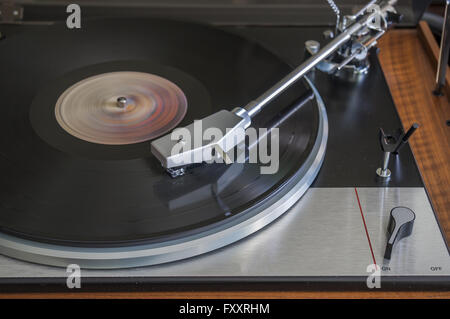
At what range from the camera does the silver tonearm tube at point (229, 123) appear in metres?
0.87

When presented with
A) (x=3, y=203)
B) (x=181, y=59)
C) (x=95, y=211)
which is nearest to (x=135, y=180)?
(x=95, y=211)

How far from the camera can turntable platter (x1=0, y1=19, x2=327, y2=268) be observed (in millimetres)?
808

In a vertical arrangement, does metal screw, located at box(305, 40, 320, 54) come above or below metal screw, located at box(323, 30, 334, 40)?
below

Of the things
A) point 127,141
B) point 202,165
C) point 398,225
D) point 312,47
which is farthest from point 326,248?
point 312,47

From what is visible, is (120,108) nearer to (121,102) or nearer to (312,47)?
(121,102)

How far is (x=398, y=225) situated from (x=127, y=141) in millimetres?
464

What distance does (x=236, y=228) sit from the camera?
83 cm

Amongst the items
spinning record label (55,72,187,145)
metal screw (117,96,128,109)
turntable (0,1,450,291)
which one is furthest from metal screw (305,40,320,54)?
metal screw (117,96,128,109)

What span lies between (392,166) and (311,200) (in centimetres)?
16

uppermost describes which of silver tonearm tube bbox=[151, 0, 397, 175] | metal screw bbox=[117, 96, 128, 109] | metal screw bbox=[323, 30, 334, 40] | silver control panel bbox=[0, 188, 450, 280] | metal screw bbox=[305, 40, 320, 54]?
metal screw bbox=[323, 30, 334, 40]

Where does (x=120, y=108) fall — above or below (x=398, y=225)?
above

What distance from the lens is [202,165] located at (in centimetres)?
91

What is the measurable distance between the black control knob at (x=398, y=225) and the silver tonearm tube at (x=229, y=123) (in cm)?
26

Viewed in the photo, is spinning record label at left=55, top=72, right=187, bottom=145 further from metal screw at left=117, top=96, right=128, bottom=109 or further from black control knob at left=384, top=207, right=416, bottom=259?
black control knob at left=384, top=207, right=416, bottom=259
